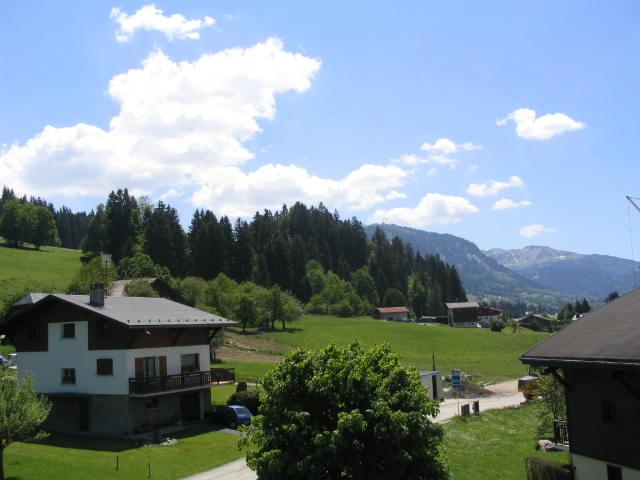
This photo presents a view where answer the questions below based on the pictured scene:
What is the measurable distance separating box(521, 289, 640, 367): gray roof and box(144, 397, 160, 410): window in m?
26.4

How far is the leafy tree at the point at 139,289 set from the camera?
72.5 metres

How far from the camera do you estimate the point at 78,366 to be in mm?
40312

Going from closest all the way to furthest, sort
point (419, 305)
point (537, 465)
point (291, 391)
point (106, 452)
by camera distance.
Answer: point (291, 391), point (537, 465), point (106, 452), point (419, 305)

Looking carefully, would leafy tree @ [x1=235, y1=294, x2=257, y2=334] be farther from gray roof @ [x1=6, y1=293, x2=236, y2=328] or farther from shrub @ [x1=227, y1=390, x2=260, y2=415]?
shrub @ [x1=227, y1=390, x2=260, y2=415]

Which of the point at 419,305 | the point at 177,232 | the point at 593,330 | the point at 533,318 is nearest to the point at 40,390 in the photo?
the point at 593,330

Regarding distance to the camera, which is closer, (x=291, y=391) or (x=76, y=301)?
(x=291, y=391)

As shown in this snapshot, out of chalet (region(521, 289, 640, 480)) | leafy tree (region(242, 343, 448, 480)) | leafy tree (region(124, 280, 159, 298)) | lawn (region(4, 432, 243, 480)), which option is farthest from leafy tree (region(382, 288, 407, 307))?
leafy tree (region(242, 343, 448, 480))

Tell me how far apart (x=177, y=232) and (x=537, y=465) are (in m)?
127

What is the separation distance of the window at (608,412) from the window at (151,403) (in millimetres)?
28895

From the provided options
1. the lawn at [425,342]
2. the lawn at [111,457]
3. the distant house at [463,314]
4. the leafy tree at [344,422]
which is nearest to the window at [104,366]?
the lawn at [111,457]

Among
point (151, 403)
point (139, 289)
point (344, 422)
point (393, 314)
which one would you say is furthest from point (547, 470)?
point (393, 314)

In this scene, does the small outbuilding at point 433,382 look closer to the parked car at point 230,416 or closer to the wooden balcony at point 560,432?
the parked car at point 230,416

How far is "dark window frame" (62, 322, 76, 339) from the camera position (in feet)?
134

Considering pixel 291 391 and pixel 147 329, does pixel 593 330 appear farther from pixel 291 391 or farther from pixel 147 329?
pixel 147 329
